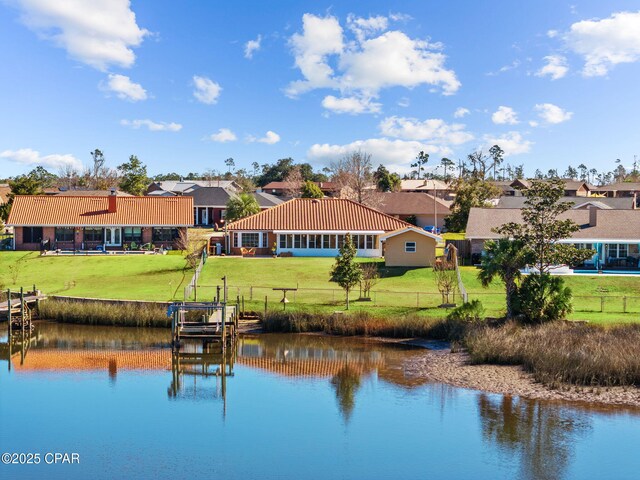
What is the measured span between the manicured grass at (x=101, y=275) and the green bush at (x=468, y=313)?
1619 centimetres

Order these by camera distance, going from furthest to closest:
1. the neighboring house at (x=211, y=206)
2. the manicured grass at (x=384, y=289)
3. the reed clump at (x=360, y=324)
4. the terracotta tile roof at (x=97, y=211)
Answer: the neighboring house at (x=211, y=206), the terracotta tile roof at (x=97, y=211), the manicured grass at (x=384, y=289), the reed clump at (x=360, y=324)

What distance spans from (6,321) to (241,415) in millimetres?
22183

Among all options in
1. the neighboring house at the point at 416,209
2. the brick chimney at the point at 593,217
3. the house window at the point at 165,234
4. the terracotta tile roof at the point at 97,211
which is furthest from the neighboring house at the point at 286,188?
the brick chimney at the point at 593,217

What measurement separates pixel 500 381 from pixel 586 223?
30.2m

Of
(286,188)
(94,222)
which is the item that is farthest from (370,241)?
(286,188)

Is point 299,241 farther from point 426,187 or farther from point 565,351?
point 426,187

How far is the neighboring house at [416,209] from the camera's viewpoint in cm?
8031

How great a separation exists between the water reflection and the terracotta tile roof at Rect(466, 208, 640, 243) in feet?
89.9

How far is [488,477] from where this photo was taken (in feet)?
62.0

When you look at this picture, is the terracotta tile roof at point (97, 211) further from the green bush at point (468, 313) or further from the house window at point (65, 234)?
the green bush at point (468, 313)

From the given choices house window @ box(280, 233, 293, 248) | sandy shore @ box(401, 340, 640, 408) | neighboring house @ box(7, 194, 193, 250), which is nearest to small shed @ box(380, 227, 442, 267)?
house window @ box(280, 233, 293, 248)

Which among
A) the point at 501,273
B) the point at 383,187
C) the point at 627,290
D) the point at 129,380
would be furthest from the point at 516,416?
the point at 383,187

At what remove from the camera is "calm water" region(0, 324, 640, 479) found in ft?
64.4

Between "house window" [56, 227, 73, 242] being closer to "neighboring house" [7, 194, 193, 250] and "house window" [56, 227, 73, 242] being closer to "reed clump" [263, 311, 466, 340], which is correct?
Answer: "neighboring house" [7, 194, 193, 250]
